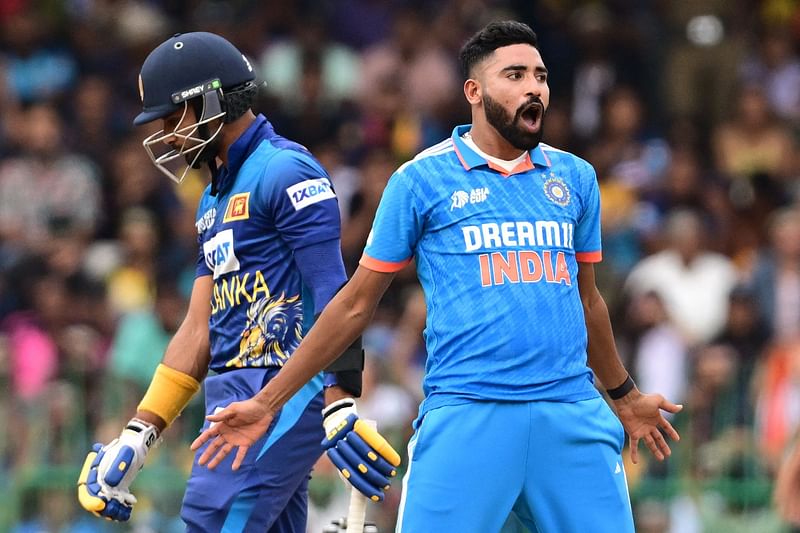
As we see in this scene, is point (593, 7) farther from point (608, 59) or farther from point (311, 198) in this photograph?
point (311, 198)

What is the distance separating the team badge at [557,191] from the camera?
634cm

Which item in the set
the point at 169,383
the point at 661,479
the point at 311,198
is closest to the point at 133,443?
the point at 169,383

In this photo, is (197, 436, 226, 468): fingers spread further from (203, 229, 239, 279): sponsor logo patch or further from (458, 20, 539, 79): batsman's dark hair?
(458, 20, 539, 79): batsman's dark hair

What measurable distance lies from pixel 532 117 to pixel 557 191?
0.30m

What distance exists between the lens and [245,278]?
6.82m

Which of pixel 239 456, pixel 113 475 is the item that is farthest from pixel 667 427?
pixel 113 475

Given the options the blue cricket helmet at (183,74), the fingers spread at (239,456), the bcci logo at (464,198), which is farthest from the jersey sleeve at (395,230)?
the blue cricket helmet at (183,74)

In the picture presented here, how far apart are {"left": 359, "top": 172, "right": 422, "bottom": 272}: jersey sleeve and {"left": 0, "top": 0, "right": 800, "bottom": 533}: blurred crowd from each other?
488 centimetres

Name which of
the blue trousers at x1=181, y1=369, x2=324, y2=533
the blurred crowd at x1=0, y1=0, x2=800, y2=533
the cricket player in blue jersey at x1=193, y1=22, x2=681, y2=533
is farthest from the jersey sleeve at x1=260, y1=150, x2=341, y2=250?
the blurred crowd at x1=0, y1=0, x2=800, y2=533

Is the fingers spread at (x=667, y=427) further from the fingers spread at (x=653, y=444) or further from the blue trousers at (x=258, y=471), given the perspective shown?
the blue trousers at (x=258, y=471)

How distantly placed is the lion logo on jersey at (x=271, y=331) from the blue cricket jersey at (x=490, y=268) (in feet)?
1.99

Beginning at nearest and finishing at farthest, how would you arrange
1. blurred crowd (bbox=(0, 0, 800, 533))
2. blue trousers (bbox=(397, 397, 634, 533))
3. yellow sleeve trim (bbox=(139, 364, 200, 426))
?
blue trousers (bbox=(397, 397, 634, 533)) → yellow sleeve trim (bbox=(139, 364, 200, 426)) → blurred crowd (bbox=(0, 0, 800, 533))

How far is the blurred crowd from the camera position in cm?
1147

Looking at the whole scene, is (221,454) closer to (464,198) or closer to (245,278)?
(245,278)
